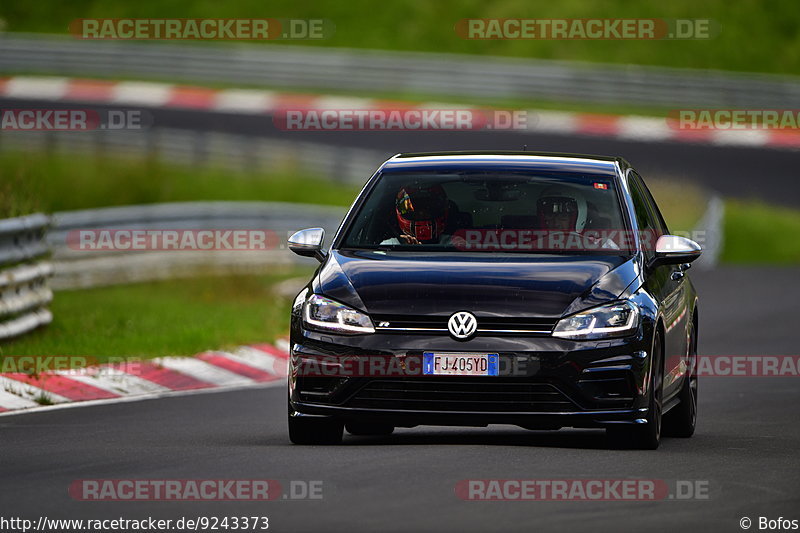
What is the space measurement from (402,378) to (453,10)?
1813 inches

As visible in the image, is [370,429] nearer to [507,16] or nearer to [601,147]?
[601,147]

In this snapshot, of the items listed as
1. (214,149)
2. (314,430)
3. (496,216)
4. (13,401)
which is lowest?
(13,401)

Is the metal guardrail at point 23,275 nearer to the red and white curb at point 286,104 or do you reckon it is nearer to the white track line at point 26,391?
the white track line at point 26,391

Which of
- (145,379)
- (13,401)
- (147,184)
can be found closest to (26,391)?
(13,401)

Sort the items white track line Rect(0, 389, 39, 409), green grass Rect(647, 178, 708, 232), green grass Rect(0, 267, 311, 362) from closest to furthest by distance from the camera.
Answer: white track line Rect(0, 389, 39, 409) → green grass Rect(0, 267, 311, 362) → green grass Rect(647, 178, 708, 232)

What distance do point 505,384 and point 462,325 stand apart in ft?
1.27

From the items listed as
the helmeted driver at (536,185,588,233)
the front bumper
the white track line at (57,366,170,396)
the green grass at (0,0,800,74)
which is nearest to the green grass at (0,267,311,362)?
the white track line at (57,366,170,396)

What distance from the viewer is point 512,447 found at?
10164 millimetres

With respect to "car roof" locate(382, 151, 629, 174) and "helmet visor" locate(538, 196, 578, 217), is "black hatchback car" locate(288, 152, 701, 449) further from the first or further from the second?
"car roof" locate(382, 151, 629, 174)

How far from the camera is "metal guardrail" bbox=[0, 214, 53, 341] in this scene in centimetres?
1558

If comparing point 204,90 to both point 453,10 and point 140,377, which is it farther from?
point 140,377

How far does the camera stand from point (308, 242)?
35.2 feet

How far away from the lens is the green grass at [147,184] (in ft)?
106

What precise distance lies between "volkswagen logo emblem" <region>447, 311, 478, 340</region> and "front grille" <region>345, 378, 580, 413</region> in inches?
9.7
